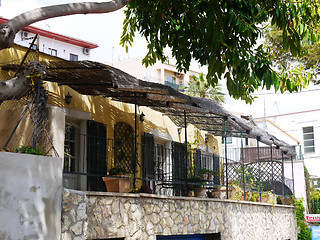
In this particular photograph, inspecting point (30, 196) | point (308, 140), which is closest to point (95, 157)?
point (30, 196)

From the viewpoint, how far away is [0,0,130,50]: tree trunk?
8.24 m

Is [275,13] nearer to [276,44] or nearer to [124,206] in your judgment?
[124,206]

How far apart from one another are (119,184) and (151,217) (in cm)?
98

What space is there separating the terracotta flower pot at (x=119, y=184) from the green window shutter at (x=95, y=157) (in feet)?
5.68

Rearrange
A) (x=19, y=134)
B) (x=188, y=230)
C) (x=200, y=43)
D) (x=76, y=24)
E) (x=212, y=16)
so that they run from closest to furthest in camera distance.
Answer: (x=19, y=134) → (x=212, y=16) → (x=200, y=43) → (x=188, y=230) → (x=76, y=24)

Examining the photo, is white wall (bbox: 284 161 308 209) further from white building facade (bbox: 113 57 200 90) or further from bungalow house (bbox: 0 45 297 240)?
white building facade (bbox: 113 57 200 90)

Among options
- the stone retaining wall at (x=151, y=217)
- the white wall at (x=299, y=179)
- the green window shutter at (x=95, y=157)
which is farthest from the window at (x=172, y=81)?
the green window shutter at (x=95, y=157)

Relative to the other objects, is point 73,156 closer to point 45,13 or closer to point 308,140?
point 45,13

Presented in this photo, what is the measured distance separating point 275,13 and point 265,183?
11.1 meters

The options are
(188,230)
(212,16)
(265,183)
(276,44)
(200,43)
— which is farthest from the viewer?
(265,183)

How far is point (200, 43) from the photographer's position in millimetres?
10625

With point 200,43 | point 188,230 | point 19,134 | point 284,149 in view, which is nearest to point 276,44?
point 284,149

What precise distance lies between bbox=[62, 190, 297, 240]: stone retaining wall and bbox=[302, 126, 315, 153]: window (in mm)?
19646

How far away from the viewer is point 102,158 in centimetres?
1275
